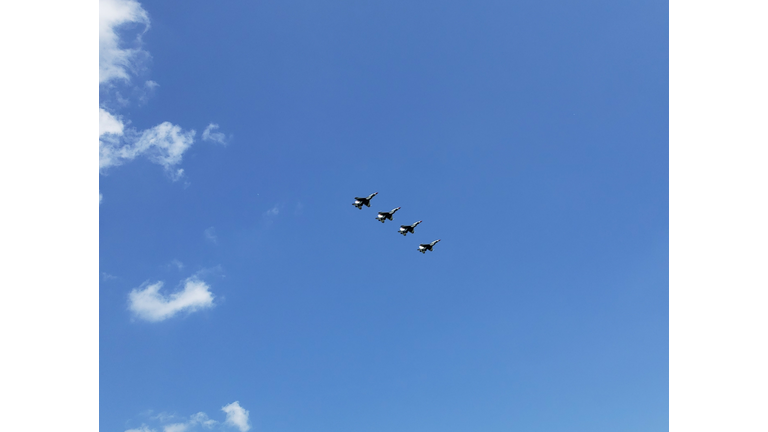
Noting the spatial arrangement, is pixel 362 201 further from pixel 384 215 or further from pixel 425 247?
pixel 425 247

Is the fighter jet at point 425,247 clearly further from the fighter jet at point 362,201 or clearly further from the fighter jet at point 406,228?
the fighter jet at point 362,201

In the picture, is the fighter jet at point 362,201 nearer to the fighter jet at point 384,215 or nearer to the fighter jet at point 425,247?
the fighter jet at point 384,215

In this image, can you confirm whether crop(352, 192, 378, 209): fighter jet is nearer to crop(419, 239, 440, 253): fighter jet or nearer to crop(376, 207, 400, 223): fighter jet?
crop(376, 207, 400, 223): fighter jet

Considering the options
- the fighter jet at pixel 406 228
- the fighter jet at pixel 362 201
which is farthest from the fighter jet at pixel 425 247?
the fighter jet at pixel 362 201

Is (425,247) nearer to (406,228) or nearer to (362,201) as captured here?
(406,228)

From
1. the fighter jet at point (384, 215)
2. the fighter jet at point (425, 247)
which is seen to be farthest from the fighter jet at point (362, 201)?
the fighter jet at point (425, 247)

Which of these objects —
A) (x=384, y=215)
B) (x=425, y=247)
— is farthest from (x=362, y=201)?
(x=425, y=247)

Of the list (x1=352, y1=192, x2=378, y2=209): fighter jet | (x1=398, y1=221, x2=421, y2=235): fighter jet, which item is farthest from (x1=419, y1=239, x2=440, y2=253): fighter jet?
(x1=352, y1=192, x2=378, y2=209): fighter jet
